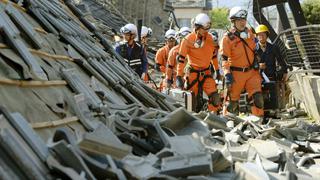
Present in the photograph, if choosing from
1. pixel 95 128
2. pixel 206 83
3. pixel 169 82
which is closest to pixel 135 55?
pixel 169 82

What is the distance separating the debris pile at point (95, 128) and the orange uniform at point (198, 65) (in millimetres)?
4048

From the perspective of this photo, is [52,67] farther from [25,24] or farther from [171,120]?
[171,120]

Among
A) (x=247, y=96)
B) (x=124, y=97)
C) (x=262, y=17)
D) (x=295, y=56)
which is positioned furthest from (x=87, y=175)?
(x=262, y=17)

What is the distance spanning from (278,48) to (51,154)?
30.5 feet

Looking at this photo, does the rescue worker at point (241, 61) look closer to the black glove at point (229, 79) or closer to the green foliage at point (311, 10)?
the black glove at point (229, 79)

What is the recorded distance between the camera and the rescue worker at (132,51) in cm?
1318

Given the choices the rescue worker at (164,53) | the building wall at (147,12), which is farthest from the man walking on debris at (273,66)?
the building wall at (147,12)

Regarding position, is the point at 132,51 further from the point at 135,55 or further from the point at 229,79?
the point at 229,79

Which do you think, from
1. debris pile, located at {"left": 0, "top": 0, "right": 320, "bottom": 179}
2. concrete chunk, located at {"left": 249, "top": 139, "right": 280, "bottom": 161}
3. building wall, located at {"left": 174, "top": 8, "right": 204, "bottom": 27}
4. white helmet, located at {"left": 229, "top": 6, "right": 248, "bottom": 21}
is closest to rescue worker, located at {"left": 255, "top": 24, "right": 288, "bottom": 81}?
white helmet, located at {"left": 229, "top": 6, "right": 248, "bottom": 21}

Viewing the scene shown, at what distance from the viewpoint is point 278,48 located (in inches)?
504

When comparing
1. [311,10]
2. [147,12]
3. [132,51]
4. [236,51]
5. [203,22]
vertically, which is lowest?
[147,12]

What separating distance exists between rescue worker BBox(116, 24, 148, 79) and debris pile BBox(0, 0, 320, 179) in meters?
5.03

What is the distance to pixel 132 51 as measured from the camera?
13258 millimetres

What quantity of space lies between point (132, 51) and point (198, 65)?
175 centimetres
